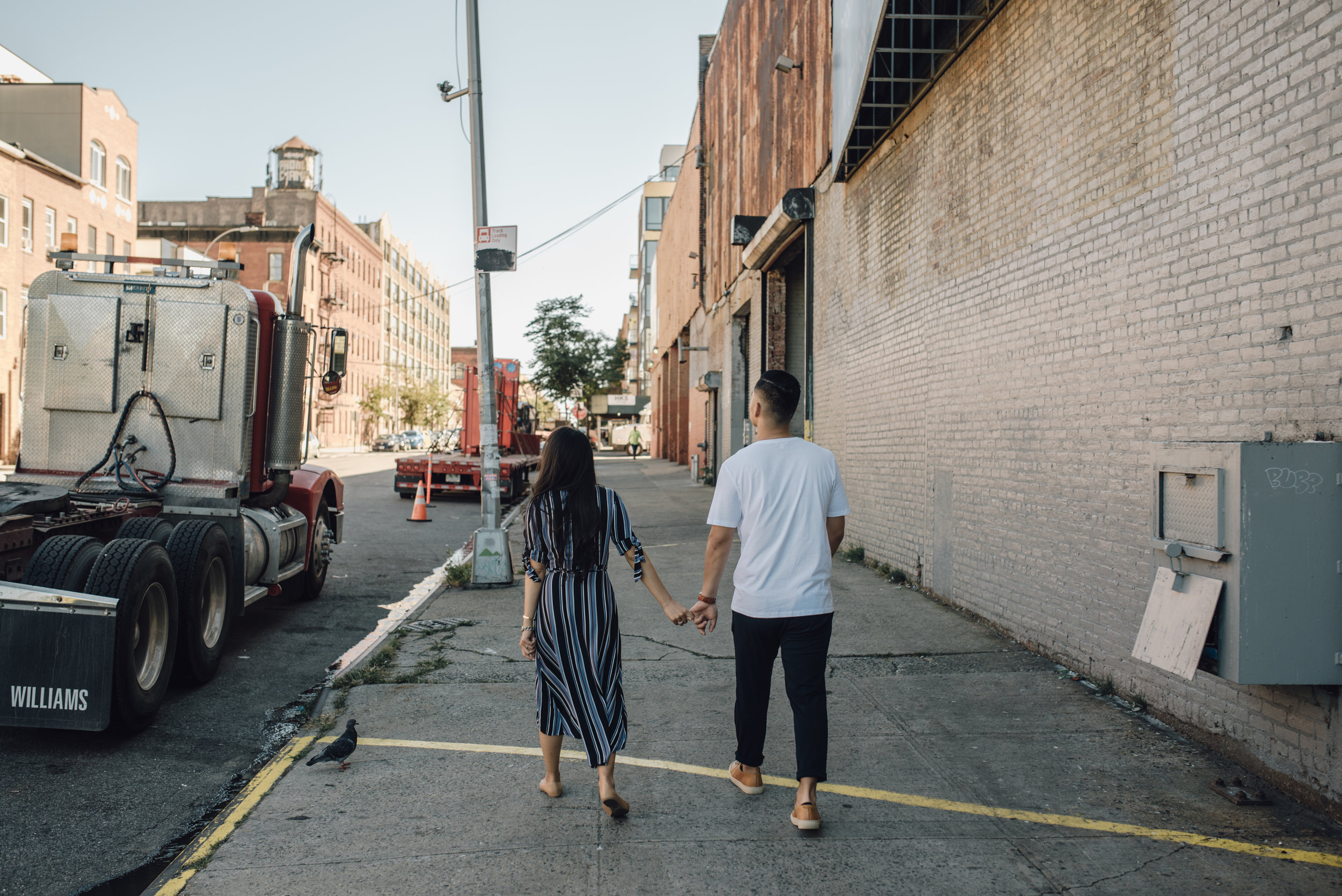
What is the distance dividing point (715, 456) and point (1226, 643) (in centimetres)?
2212

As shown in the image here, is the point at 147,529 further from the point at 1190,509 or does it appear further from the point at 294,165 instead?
the point at 294,165

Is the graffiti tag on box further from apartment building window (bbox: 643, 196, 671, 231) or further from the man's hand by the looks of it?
apartment building window (bbox: 643, 196, 671, 231)

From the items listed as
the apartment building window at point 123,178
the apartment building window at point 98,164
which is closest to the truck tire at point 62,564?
the apartment building window at point 98,164

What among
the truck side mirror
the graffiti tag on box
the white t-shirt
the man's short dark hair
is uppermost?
the truck side mirror

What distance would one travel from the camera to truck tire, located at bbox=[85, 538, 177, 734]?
15.9 feet

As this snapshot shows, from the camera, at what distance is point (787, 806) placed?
4082 mm

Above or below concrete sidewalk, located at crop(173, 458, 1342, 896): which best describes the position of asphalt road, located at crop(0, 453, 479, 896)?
below

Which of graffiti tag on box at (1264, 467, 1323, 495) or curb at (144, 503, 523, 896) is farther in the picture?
graffiti tag on box at (1264, 467, 1323, 495)

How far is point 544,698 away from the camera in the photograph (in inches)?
157

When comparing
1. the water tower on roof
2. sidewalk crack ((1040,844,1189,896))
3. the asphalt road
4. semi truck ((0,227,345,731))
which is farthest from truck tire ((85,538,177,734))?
the water tower on roof

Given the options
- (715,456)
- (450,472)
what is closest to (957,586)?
(450,472)

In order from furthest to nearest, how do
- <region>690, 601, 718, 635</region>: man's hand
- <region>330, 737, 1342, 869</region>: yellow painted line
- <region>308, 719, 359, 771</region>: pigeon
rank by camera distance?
<region>308, 719, 359, 771</region>: pigeon < <region>690, 601, 718, 635</region>: man's hand < <region>330, 737, 1342, 869</region>: yellow painted line

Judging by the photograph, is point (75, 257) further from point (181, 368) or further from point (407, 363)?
point (407, 363)

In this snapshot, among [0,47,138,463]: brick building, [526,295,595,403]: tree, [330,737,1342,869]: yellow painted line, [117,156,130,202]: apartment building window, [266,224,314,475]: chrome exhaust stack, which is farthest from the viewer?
Result: [526,295,595,403]: tree
